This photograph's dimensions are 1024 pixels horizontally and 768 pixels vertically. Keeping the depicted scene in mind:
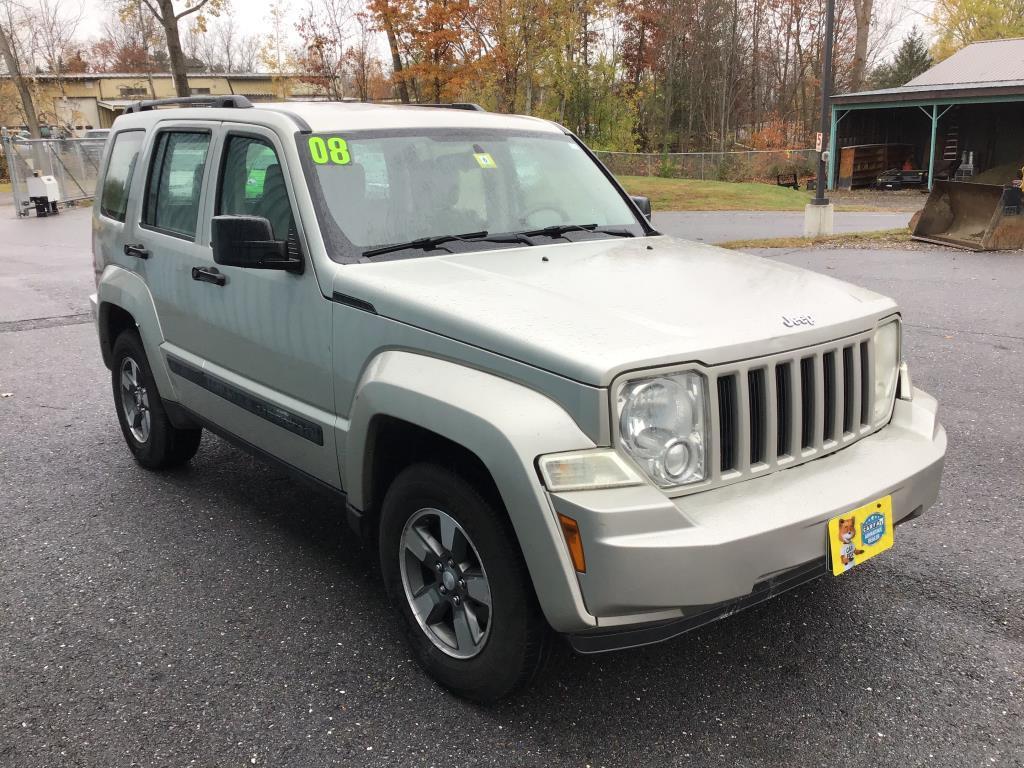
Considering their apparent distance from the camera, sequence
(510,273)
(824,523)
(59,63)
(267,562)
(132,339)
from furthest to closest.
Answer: (59,63), (132,339), (267,562), (510,273), (824,523)

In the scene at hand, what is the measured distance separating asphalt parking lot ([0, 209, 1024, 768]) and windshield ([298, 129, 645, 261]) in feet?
5.05

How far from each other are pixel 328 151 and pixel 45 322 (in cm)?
784

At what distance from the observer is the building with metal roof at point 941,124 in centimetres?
2977

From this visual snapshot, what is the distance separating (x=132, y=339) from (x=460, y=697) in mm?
3085

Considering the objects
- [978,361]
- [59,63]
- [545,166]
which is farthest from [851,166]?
[59,63]

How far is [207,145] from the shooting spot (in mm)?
4227

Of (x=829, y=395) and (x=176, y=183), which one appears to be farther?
(x=176, y=183)

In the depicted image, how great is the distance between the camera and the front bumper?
2.43 metres

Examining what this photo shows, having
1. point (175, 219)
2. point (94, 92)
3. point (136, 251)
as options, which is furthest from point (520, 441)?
point (94, 92)

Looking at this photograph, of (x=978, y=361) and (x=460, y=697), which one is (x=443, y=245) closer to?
(x=460, y=697)

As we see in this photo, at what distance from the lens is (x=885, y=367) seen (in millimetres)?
3383

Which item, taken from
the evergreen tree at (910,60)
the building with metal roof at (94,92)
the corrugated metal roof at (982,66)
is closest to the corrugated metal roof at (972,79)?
the corrugated metal roof at (982,66)

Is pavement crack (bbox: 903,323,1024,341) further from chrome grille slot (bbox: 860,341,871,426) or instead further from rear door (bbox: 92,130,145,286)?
rear door (bbox: 92,130,145,286)

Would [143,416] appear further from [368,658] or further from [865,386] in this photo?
[865,386]
